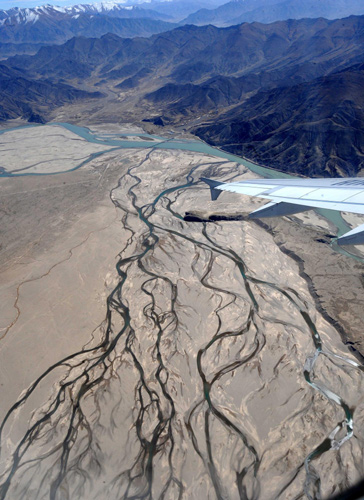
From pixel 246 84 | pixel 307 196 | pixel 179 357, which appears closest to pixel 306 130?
pixel 307 196

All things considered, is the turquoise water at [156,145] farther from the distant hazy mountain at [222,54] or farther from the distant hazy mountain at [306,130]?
the distant hazy mountain at [222,54]

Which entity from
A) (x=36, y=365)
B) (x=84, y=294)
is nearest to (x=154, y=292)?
(x=84, y=294)

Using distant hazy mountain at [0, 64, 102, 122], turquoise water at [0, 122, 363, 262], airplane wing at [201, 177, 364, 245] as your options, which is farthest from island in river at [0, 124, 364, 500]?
distant hazy mountain at [0, 64, 102, 122]

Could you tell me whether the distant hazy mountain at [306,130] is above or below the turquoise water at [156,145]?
above

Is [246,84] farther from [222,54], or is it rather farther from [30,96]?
[30,96]

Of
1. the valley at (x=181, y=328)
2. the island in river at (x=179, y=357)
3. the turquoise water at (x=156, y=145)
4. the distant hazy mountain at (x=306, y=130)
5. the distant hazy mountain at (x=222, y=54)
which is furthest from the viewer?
the distant hazy mountain at (x=222, y=54)

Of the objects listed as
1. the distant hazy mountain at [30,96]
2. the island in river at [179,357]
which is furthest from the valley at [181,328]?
the distant hazy mountain at [30,96]
